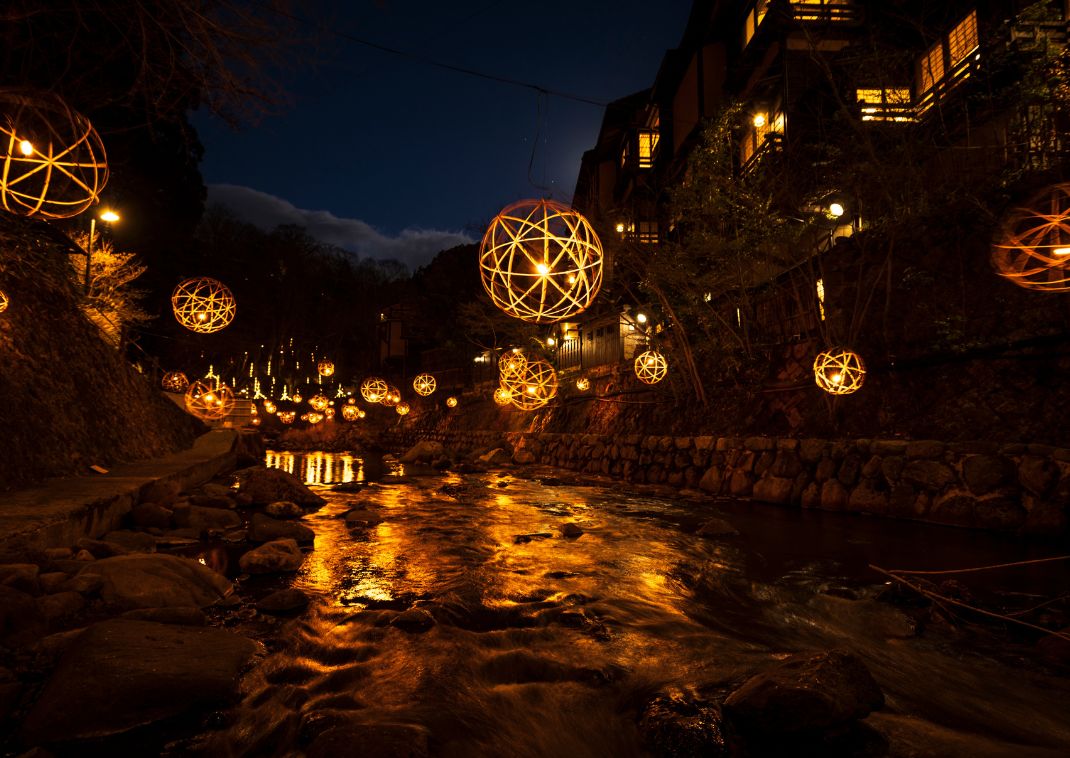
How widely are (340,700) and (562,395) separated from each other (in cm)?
1944

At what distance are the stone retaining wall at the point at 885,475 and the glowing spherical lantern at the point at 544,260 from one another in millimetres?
6438

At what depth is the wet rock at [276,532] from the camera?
6938mm

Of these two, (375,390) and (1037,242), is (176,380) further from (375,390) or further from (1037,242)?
(1037,242)

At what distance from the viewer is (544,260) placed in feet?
16.4

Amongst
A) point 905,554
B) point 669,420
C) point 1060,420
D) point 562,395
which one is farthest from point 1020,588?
point 562,395

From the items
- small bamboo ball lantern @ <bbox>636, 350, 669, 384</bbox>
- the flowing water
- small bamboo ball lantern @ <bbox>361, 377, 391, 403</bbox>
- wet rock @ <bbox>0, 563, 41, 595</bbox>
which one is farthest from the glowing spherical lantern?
small bamboo ball lantern @ <bbox>361, 377, 391, 403</bbox>

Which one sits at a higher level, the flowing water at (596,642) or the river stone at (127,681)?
the river stone at (127,681)

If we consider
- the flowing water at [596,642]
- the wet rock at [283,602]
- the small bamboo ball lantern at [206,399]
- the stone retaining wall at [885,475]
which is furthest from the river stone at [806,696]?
the small bamboo ball lantern at [206,399]

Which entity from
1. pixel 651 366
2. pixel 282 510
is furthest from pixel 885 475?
pixel 282 510

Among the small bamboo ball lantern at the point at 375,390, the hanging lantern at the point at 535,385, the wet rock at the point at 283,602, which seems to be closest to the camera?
the wet rock at the point at 283,602

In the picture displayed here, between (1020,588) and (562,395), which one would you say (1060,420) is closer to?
(1020,588)

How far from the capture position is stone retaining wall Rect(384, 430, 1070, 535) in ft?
22.2

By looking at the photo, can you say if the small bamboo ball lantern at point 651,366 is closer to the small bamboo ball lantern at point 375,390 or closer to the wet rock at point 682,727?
the wet rock at point 682,727

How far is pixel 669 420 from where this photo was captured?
1523 cm
